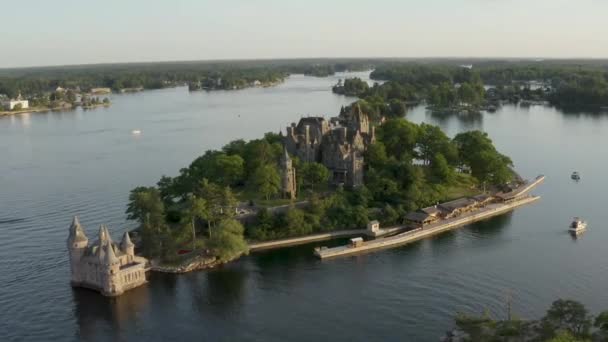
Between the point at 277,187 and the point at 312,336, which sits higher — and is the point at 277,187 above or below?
above

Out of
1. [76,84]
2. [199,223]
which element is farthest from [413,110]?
[76,84]

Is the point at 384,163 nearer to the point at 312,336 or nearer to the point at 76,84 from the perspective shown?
the point at 312,336

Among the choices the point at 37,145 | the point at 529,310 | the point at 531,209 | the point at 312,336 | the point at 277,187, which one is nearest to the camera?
the point at 312,336

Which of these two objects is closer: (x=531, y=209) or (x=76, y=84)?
(x=531, y=209)

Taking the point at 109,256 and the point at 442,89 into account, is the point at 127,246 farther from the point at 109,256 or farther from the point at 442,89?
the point at 442,89

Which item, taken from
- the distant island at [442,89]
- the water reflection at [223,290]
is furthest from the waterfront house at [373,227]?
the distant island at [442,89]

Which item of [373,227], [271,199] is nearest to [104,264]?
[271,199]

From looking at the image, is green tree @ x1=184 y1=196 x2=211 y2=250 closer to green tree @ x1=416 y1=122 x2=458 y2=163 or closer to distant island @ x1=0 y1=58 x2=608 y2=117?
green tree @ x1=416 y1=122 x2=458 y2=163
